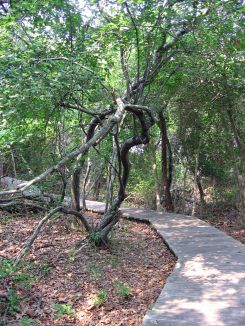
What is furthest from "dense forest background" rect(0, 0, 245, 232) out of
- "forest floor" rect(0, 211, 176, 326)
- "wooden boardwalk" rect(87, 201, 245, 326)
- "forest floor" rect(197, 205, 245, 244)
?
"wooden boardwalk" rect(87, 201, 245, 326)

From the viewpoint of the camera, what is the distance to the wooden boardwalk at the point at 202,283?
142 inches

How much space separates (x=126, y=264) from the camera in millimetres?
5977

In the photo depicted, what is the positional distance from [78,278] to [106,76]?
11.6 ft

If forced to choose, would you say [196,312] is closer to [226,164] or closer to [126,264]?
[126,264]

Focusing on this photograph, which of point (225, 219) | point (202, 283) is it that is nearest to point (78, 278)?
point (202, 283)

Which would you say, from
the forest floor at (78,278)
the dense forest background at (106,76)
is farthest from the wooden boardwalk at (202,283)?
the dense forest background at (106,76)

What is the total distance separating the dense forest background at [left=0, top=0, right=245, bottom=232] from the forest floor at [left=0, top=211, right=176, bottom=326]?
749mm

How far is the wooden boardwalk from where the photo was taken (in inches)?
142

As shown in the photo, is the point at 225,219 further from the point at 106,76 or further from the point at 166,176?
the point at 106,76

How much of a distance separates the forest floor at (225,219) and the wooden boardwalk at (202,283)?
103cm

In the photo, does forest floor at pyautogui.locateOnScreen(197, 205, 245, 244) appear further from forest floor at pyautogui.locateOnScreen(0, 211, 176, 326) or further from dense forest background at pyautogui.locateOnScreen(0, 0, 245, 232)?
forest floor at pyautogui.locateOnScreen(0, 211, 176, 326)

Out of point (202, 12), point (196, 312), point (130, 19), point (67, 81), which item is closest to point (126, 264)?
point (196, 312)

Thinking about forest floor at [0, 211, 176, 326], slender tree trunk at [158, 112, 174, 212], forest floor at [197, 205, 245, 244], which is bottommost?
forest floor at [0, 211, 176, 326]

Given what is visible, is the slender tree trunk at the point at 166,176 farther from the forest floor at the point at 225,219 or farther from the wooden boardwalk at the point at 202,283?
the wooden boardwalk at the point at 202,283
